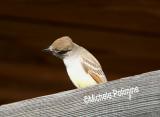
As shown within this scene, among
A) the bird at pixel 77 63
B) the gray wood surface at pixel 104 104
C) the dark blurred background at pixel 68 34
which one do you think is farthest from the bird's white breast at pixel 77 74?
the gray wood surface at pixel 104 104

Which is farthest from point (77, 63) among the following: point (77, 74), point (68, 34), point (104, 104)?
point (104, 104)

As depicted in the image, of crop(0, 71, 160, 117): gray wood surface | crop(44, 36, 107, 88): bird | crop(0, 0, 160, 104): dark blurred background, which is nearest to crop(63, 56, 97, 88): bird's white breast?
crop(44, 36, 107, 88): bird

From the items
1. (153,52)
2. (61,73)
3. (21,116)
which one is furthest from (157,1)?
(21,116)

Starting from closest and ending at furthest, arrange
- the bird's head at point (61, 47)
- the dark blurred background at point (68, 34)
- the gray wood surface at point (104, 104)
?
the gray wood surface at point (104, 104), the bird's head at point (61, 47), the dark blurred background at point (68, 34)

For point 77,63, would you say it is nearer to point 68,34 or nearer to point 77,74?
point 77,74

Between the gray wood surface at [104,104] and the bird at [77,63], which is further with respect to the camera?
the bird at [77,63]

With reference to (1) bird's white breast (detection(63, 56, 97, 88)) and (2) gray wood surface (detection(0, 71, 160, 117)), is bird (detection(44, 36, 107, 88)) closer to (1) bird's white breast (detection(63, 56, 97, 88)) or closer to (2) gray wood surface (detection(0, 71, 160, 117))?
(1) bird's white breast (detection(63, 56, 97, 88))

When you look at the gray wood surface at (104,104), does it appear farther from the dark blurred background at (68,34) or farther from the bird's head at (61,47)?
the dark blurred background at (68,34)
